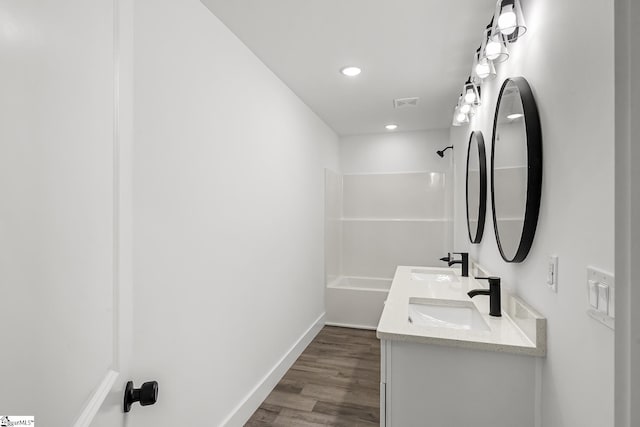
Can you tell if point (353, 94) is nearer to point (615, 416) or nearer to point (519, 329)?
point (519, 329)

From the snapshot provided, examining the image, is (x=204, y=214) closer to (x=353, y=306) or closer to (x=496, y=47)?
(x=496, y=47)

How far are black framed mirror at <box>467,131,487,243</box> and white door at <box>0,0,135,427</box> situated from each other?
203cm

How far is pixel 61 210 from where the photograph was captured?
0.51 meters

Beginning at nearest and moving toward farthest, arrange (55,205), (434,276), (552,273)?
1. (55,205)
2. (552,273)
3. (434,276)

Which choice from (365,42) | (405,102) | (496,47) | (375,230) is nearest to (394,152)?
(375,230)

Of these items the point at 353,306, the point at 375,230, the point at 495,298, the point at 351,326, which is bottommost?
the point at 351,326

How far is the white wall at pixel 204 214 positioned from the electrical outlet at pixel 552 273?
4.90ft

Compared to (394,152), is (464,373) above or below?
below

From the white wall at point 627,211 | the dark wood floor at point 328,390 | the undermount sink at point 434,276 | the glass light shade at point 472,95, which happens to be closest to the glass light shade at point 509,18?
the white wall at point 627,211

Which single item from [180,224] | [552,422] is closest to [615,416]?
[552,422]

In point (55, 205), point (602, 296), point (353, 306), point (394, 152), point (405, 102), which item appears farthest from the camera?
point (394, 152)

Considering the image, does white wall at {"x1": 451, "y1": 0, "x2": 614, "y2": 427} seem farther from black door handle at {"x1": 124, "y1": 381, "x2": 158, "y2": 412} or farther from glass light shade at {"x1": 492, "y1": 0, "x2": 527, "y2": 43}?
black door handle at {"x1": 124, "y1": 381, "x2": 158, "y2": 412}

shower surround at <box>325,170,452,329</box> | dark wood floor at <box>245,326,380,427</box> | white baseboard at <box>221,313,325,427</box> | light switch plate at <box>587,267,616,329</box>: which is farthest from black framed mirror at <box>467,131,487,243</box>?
white baseboard at <box>221,313,325,427</box>

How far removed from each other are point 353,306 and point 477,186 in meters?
2.19
